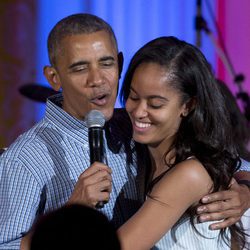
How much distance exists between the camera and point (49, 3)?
12.9 ft

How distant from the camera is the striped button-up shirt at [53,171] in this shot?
5.64ft

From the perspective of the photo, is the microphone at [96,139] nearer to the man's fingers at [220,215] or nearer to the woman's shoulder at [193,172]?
the woman's shoulder at [193,172]

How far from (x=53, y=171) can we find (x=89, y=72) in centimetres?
30

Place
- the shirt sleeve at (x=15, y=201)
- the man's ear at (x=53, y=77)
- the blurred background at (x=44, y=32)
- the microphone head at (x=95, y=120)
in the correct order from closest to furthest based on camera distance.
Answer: the microphone head at (x=95, y=120) < the shirt sleeve at (x=15, y=201) < the man's ear at (x=53, y=77) < the blurred background at (x=44, y=32)

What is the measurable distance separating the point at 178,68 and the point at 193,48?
0.09 metres

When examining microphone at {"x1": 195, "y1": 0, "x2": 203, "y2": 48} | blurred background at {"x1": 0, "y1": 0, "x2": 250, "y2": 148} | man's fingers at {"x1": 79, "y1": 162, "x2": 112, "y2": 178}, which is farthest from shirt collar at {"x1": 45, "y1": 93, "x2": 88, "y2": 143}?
microphone at {"x1": 195, "y1": 0, "x2": 203, "y2": 48}

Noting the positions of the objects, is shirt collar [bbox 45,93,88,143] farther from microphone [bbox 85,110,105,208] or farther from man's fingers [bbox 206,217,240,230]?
man's fingers [bbox 206,217,240,230]

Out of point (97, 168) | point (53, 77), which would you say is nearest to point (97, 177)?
point (97, 168)

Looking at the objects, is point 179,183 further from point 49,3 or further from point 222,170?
point 49,3

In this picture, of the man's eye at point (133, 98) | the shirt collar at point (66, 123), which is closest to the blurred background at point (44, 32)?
the shirt collar at point (66, 123)

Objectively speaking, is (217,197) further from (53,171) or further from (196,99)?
(53,171)

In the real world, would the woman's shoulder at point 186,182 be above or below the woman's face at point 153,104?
below

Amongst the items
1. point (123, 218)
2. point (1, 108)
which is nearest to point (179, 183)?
point (123, 218)

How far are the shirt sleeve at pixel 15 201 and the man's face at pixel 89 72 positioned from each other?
0.91 feet
